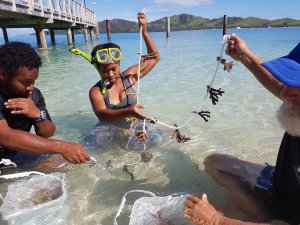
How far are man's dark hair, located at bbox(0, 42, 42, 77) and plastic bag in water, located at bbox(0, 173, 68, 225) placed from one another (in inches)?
48.1

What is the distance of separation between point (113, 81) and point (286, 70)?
3.20 m

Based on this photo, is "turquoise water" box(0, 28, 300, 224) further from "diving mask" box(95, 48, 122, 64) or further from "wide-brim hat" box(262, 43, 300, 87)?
"wide-brim hat" box(262, 43, 300, 87)

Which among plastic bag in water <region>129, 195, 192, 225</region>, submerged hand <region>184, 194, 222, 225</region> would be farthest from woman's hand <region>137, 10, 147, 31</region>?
submerged hand <region>184, 194, 222, 225</region>

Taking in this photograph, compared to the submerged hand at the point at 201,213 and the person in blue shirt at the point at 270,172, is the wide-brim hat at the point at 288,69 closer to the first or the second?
the person in blue shirt at the point at 270,172

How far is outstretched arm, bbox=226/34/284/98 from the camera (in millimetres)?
2920

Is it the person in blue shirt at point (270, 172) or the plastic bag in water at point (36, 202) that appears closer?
the person in blue shirt at point (270, 172)

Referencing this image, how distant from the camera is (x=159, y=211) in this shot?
270cm

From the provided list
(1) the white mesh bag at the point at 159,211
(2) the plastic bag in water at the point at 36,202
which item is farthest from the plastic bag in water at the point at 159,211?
(2) the plastic bag in water at the point at 36,202

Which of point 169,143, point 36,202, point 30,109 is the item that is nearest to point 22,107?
point 30,109

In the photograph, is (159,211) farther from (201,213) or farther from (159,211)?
(201,213)

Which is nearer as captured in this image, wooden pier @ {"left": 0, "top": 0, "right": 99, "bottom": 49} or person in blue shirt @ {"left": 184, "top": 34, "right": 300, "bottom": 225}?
person in blue shirt @ {"left": 184, "top": 34, "right": 300, "bottom": 225}

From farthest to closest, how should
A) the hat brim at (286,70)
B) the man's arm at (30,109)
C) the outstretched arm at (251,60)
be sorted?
the man's arm at (30,109) → the outstretched arm at (251,60) → the hat brim at (286,70)

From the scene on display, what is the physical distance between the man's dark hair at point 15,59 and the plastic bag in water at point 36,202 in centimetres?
122

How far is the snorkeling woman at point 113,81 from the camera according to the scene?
4387mm
